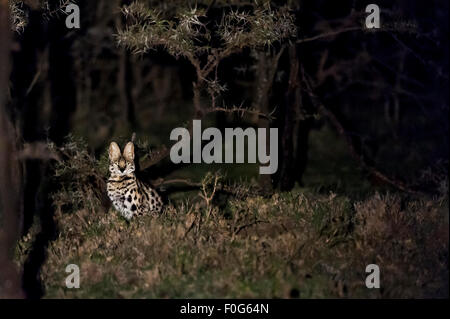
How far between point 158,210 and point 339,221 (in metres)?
2.73

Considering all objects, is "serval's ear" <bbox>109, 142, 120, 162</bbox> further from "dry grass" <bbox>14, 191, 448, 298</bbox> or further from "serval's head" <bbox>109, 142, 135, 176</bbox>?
"dry grass" <bbox>14, 191, 448, 298</bbox>

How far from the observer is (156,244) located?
29.1 ft

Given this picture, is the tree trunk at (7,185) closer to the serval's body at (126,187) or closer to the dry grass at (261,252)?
the dry grass at (261,252)

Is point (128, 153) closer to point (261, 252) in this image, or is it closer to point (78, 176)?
point (78, 176)

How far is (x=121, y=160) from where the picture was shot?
1019 cm

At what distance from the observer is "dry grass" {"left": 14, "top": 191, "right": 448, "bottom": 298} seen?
26.2 ft

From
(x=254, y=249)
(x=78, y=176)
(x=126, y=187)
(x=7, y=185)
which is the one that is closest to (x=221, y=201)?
(x=126, y=187)

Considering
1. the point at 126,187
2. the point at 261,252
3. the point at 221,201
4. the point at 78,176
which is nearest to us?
the point at 261,252

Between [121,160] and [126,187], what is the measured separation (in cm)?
40

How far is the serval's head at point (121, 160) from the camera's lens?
400 inches

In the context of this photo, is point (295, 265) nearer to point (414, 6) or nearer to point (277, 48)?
point (277, 48)

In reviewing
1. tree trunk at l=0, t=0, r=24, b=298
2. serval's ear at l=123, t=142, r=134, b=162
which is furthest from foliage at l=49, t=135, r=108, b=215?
tree trunk at l=0, t=0, r=24, b=298

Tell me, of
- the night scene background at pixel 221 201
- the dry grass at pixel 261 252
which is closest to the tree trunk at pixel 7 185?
the night scene background at pixel 221 201

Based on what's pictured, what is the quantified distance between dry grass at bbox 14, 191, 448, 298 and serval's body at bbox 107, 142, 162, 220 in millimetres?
242
